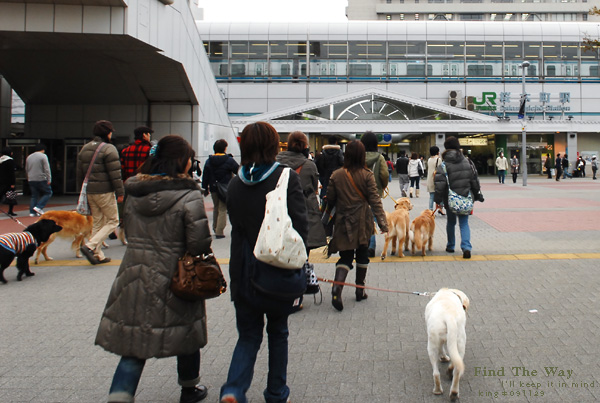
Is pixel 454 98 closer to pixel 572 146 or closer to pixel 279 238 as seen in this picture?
pixel 572 146

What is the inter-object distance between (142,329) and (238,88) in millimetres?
39345

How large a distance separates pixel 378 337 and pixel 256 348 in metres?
1.75

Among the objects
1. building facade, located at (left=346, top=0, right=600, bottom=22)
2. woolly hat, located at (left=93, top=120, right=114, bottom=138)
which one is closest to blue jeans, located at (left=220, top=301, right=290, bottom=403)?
woolly hat, located at (left=93, top=120, right=114, bottom=138)

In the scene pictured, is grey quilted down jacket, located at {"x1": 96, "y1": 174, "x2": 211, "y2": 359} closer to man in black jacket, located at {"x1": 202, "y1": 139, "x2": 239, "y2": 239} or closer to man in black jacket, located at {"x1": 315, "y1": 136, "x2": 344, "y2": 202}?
man in black jacket, located at {"x1": 315, "y1": 136, "x2": 344, "y2": 202}

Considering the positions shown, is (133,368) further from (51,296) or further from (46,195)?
(46,195)

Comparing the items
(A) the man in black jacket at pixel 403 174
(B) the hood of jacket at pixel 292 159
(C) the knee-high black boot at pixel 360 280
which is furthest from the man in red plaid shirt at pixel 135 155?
(A) the man in black jacket at pixel 403 174

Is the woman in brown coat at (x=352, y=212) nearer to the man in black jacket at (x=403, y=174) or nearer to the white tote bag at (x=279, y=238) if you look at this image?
the white tote bag at (x=279, y=238)

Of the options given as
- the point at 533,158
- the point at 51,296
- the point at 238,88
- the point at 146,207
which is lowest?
the point at 51,296

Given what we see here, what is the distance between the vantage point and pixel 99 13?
12.4 m

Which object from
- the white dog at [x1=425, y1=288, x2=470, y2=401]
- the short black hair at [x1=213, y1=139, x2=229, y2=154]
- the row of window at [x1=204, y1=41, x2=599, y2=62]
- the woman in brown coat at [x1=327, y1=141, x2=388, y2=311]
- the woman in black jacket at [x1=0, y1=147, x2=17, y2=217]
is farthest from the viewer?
the row of window at [x1=204, y1=41, x2=599, y2=62]

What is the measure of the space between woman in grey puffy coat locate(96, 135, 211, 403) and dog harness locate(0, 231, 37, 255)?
413 centimetres

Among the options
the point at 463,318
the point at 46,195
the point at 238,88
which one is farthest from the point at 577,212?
the point at 238,88

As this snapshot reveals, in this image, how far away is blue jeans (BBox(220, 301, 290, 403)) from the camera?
9.74 feet

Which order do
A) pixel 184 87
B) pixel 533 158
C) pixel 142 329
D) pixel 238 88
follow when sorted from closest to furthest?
pixel 142 329 → pixel 184 87 → pixel 533 158 → pixel 238 88
